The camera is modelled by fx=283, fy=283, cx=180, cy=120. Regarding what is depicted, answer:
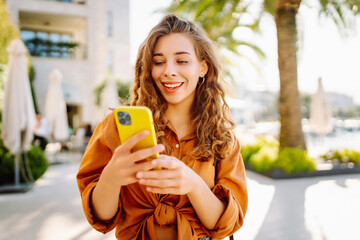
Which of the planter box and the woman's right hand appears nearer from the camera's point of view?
the woman's right hand

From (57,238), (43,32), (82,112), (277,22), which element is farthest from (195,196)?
(43,32)

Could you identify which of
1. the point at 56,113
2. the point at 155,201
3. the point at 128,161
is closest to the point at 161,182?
the point at 128,161

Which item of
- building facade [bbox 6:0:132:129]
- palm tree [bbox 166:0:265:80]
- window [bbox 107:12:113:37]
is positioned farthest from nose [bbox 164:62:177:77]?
window [bbox 107:12:113:37]

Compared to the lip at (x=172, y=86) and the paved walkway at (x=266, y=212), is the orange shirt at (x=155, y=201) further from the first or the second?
the paved walkway at (x=266, y=212)

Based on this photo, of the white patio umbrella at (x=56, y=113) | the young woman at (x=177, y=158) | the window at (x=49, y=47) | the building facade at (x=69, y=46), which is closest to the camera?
the young woman at (x=177, y=158)

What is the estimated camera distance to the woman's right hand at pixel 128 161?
98cm

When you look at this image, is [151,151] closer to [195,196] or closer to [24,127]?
[195,196]

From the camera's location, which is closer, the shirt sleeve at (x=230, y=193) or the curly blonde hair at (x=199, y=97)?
the shirt sleeve at (x=230, y=193)

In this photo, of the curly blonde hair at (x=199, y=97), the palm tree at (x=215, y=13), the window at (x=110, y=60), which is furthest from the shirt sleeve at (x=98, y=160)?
the window at (x=110, y=60)

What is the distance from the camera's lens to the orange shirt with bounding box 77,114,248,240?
4.57 ft

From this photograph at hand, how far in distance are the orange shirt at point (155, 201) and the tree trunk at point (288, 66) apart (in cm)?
699

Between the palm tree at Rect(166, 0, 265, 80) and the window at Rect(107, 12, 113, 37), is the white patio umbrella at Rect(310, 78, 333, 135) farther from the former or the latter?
the window at Rect(107, 12, 113, 37)

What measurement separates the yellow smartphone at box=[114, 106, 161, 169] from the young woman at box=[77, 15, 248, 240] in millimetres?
218

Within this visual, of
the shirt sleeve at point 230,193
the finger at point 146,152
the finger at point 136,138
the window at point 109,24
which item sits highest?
the window at point 109,24
